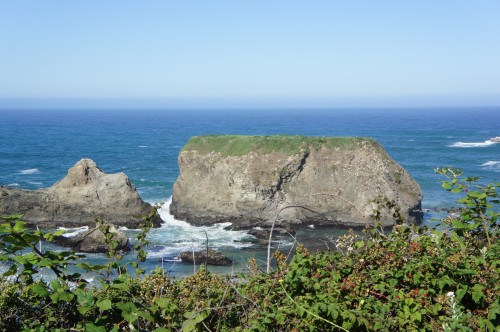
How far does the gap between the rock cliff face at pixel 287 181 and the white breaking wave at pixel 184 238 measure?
1.35m

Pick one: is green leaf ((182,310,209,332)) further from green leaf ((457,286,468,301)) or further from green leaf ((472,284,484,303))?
green leaf ((472,284,484,303))

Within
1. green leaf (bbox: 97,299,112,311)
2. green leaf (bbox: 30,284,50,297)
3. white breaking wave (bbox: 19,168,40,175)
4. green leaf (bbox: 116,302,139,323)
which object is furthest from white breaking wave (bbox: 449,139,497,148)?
green leaf (bbox: 30,284,50,297)

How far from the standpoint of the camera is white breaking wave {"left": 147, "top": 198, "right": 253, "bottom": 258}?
35.1 meters

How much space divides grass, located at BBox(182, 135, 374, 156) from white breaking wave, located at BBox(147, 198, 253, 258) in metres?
7.45

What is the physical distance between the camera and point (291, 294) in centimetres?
545

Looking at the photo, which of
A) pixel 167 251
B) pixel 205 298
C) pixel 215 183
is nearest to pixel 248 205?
pixel 215 183

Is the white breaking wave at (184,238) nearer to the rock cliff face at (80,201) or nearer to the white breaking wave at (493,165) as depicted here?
the rock cliff face at (80,201)

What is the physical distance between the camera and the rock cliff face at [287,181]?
41625mm

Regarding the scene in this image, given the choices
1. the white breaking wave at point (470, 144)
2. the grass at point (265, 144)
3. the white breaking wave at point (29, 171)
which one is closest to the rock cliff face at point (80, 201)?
the grass at point (265, 144)

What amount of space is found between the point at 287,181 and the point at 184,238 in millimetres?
10696

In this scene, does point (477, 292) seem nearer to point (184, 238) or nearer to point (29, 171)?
point (184, 238)

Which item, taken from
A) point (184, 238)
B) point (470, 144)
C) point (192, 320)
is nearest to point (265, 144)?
point (184, 238)

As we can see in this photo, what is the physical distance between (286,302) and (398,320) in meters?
1.13

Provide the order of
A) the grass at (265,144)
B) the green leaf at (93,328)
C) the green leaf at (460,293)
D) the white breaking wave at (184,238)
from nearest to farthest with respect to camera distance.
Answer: the green leaf at (93,328), the green leaf at (460,293), the white breaking wave at (184,238), the grass at (265,144)
